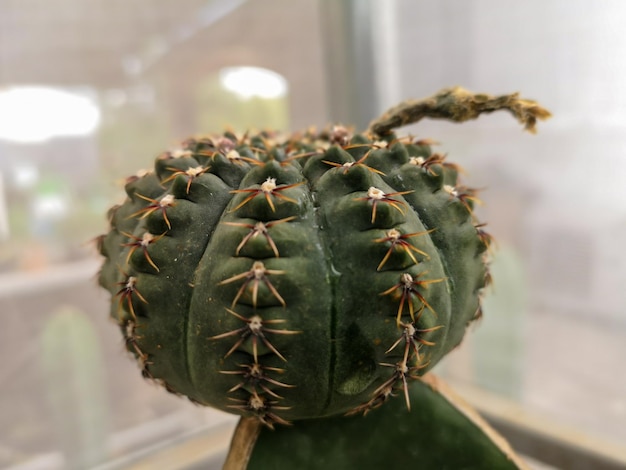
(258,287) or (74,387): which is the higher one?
(258,287)

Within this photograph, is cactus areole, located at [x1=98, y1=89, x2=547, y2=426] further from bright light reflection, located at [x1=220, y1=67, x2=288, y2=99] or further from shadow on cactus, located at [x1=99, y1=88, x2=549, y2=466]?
bright light reflection, located at [x1=220, y1=67, x2=288, y2=99]

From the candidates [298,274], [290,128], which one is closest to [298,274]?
[298,274]

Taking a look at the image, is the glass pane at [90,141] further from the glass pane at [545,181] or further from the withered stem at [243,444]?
the withered stem at [243,444]

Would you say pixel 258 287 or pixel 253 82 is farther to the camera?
pixel 253 82

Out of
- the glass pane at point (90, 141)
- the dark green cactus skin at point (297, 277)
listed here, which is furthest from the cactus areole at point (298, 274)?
the glass pane at point (90, 141)

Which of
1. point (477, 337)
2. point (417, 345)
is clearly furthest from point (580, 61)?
point (417, 345)

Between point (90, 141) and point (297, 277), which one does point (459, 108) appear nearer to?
point (297, 277)

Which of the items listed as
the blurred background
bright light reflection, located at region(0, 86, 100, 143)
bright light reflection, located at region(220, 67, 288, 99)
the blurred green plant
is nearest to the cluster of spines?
the blurred background

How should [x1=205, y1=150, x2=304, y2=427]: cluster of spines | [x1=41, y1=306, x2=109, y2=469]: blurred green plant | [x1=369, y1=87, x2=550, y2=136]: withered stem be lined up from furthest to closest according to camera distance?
1. [x1=41, y1=306, x2=109, y2=469]: blurred green plant
2. [x1=369, y1=87, x2=550, y2=136]: withered stem
3. [x1=205, y1=150, x2=304, y2=427]: cluster of spines
